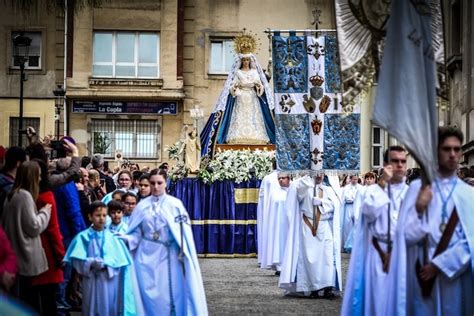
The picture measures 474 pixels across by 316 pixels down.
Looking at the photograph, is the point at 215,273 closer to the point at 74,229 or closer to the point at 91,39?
the point at 74,229

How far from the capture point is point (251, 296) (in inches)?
634

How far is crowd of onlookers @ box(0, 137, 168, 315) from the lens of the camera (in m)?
10.4

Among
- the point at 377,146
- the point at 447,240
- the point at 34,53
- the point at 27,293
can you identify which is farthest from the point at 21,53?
the point at 377,146

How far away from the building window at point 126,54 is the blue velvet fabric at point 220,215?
17906mm

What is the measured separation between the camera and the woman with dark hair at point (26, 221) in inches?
411

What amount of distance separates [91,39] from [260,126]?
1671 centimetres

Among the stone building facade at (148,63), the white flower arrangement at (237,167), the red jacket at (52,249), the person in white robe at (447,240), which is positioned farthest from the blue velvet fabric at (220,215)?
the stone building facade at (148,63)

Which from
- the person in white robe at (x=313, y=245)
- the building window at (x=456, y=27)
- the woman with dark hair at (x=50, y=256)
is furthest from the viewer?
the building window at (x=456, y=27)

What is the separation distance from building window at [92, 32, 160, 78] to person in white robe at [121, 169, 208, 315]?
30366 millimetres

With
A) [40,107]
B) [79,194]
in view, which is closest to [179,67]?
[40,107]

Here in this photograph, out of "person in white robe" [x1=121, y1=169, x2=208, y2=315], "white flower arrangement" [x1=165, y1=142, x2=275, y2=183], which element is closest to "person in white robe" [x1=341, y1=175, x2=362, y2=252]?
"white flower arrangement" [x1=165, y1=142, x2=275, y2=183]

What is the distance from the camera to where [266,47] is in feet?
140

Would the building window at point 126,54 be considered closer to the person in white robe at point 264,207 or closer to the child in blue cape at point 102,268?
the person in white robe at point 264,207

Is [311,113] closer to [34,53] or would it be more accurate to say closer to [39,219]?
[39,219]
